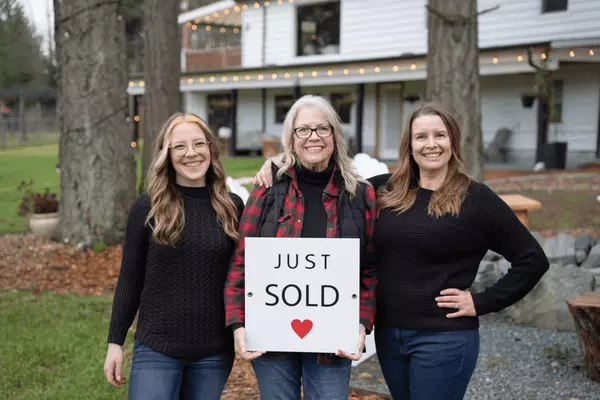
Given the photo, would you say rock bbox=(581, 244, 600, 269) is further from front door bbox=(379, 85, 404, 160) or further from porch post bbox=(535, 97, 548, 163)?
front door bbox=(379, 85, 404, 160)

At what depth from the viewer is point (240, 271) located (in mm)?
2617

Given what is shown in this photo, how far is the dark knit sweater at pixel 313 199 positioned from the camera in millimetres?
2625

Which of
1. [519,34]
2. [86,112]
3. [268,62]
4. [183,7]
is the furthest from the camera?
[183,7]

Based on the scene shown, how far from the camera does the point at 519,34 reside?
697 inches

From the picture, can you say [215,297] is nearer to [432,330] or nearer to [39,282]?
[432,330]

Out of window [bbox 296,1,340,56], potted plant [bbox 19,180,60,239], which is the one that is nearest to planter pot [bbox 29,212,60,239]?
potted plant [bbox 19,180,60,239]

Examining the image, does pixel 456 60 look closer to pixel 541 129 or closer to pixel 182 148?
pixel 182 148

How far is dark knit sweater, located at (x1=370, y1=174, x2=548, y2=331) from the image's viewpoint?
2604mm

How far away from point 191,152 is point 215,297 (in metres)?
0.61

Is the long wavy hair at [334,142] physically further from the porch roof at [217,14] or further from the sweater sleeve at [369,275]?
the porch roof at [217,14]

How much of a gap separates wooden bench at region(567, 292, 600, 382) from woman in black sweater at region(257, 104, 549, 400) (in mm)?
1726

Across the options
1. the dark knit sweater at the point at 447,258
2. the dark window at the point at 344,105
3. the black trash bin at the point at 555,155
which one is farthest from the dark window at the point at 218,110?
the dark knit sweater at the point at 447,258

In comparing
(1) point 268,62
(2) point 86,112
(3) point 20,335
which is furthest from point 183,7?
(3) point 20,335

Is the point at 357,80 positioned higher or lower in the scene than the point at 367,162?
higher
